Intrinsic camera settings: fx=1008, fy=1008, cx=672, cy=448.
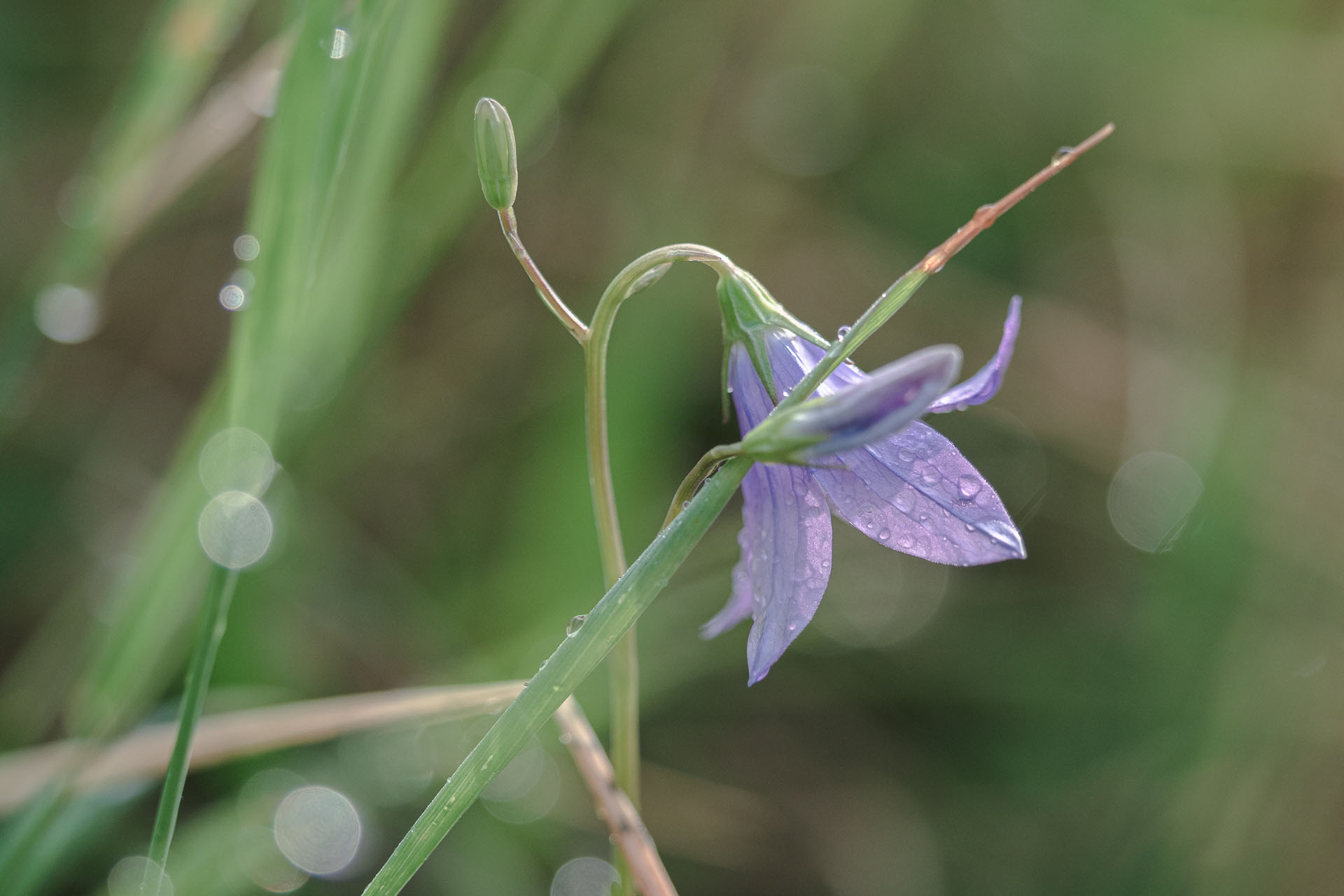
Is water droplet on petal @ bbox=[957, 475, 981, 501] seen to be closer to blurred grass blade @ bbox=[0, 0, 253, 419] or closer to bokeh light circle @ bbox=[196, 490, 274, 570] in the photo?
bokeh light circle @ bbox=[196, 490, 274, 570]

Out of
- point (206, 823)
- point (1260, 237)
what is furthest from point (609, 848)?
point (1260, 237)

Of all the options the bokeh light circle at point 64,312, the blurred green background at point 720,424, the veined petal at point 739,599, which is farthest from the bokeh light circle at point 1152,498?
the bokeh light circle at point 64,312

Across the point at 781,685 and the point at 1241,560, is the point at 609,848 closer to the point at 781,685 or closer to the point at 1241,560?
the point at 781,685

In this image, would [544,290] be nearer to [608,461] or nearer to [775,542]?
[608,461]

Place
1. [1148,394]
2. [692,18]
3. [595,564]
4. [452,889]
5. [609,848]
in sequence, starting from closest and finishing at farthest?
1. [452,889]
2. [609,848]
3. [595,564]
4. [1148,394]
5. [692,18]

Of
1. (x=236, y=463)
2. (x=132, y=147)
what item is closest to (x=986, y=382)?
(x=236, y=463)

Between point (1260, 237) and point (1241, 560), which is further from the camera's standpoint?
point (1260, 237)

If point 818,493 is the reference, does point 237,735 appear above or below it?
below

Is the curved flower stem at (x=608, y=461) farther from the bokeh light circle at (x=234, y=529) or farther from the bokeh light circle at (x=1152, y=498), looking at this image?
the bokeh light circle at (x=1152, y=498)
